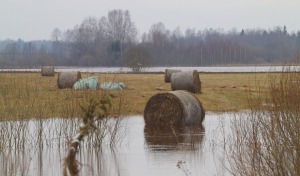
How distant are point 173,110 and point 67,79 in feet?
51.4

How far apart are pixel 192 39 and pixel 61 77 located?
164 metres

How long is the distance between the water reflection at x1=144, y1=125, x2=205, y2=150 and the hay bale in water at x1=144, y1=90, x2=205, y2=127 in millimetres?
337

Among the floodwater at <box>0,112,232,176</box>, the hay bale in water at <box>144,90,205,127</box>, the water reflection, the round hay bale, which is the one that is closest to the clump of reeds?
the floodwater at <box>0,112,232,176</box>

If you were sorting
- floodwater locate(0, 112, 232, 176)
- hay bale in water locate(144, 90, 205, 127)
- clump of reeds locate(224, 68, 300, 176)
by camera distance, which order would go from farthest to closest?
1. hay bale in water locate(144, 90, 205, 127)
2. floodwater locate(0, 112, 232, 176)
3. clump of reeds locate(224, 68, 300, 176)

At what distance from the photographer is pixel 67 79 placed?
35.5m

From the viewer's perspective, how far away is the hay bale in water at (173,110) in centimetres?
2075

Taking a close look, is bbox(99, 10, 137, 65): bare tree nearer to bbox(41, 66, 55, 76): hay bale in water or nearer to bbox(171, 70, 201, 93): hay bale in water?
bbox(41, 66, 55, 76): hay bale in water

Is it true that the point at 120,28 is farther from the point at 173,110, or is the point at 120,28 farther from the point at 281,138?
the point at 281,138

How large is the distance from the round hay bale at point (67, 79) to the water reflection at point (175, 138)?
14.8 m

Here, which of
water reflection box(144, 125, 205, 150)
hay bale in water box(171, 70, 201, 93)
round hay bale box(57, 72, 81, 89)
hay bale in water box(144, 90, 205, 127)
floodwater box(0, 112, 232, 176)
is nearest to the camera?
floodwater box(0, 112, 232, 176)

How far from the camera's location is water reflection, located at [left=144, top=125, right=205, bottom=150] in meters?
16.3

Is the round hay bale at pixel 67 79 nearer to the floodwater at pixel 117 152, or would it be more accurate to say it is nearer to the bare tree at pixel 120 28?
the floodwater at pixel 117 152

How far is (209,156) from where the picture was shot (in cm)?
1451

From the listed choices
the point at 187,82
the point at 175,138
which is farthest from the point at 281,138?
the point at 187,82
